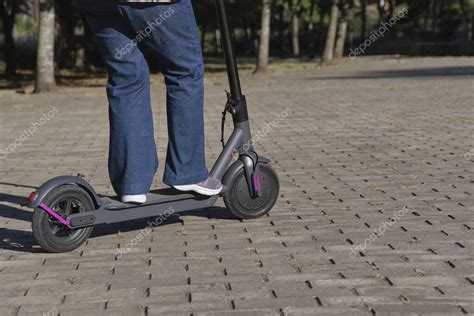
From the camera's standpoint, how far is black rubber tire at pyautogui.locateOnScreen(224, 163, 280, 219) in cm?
564

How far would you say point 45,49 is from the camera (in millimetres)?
19656

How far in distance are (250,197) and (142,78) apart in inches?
43.6

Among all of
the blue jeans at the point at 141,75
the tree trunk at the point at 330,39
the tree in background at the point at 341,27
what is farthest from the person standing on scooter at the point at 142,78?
the tree in background at the point at 341,27

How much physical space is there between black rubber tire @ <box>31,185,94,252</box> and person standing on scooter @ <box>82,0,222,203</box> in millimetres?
241

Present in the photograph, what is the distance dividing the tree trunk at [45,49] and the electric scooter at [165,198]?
1400cm

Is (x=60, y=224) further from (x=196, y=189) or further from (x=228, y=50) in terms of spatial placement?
(x=228, y=50)

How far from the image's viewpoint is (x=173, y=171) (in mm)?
5270

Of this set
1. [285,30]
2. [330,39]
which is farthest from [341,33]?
[285,30]

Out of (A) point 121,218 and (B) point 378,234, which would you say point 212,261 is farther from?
(B) point 378,234

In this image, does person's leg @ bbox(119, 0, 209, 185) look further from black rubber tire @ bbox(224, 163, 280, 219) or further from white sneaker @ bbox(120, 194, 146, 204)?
black rubber tire @ bbox(224, 163, 280, 219)

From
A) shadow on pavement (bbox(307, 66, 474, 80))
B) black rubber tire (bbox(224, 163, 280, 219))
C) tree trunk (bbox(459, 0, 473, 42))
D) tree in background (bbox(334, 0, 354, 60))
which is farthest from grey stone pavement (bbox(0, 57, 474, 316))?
tree trunk (bbox(459, 0, 473, 42))

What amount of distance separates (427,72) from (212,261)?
19.8 metres

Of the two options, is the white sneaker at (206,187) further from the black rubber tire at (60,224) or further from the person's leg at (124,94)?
the black rubber tire at (60,224)

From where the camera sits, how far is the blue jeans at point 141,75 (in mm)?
4973
